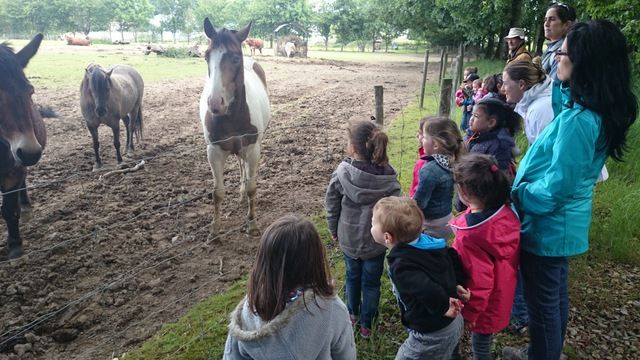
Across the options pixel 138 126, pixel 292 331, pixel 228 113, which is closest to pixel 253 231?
pixel 228 113

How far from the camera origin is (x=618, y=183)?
4.82 m

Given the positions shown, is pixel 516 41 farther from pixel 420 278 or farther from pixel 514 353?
pixel 420 278

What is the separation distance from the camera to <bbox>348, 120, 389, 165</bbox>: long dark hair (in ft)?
8.00

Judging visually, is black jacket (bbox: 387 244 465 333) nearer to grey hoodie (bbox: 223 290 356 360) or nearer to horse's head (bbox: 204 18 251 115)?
grey hoodie (bbox: 223 290 356 360)

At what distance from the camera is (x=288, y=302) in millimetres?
1472

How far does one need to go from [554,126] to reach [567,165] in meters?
0.20

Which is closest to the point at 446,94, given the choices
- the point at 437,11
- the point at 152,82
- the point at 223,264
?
the point at 223,264

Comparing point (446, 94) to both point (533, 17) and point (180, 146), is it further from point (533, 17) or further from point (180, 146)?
point (533, 17)

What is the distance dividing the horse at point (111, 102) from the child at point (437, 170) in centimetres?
567

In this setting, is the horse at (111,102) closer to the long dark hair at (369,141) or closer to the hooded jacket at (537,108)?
the long dark hair at (369,141)

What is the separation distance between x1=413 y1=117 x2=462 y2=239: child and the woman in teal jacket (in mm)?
465

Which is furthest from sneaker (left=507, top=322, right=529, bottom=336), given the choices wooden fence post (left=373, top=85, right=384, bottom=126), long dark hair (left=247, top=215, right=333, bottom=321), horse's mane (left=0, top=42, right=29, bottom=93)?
horse's mane (left=0, top=42, right=29, bottom=93)

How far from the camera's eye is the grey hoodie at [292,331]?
1433 millimetres

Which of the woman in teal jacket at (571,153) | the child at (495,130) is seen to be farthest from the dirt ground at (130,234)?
the woman in teal jacket at (571,153)
